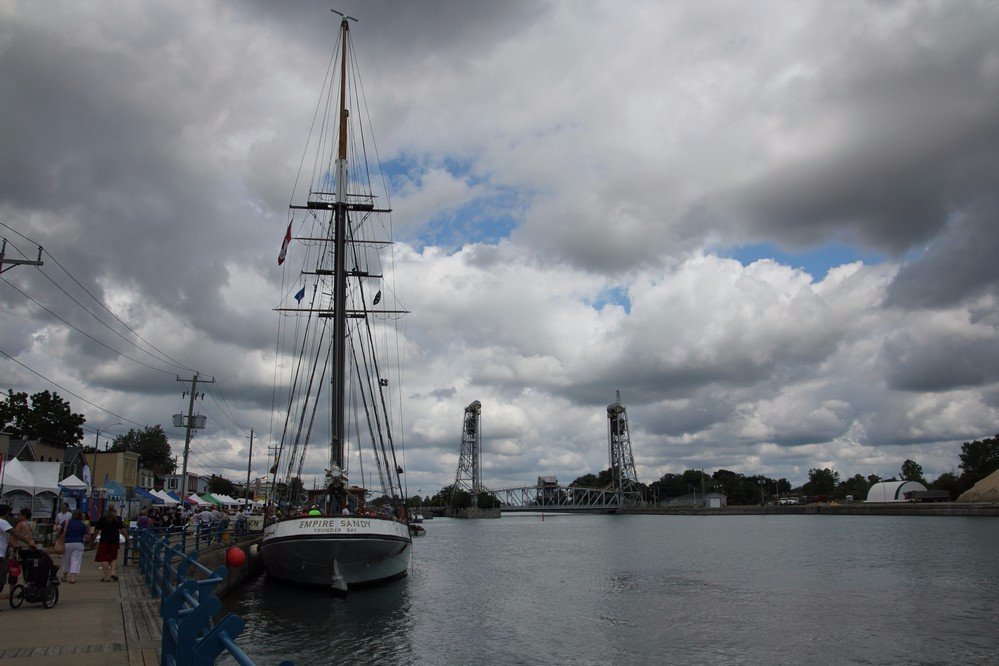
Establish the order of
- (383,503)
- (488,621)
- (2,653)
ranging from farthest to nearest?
1. (383,503)
2. (488,621)
3. (2,653)

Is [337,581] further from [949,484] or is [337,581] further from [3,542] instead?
[949,484]

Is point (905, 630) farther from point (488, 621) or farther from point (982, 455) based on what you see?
point (982, 455)

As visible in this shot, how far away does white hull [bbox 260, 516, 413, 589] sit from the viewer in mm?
25766

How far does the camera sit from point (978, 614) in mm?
25750

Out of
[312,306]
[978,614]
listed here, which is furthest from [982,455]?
[312,306]

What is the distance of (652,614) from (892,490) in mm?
152568

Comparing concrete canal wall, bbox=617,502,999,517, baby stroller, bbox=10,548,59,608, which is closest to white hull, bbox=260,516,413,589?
baby stroller, bbox=10,548,59,608

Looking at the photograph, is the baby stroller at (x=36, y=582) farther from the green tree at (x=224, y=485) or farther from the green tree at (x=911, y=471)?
the green tree at (x=911, y=471)

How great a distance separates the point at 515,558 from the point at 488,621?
29334 millimetres

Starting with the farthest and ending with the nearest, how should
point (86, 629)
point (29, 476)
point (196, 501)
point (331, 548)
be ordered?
point (196, 501) < point (29, 476) < point (331, 548) < point (86, 629)

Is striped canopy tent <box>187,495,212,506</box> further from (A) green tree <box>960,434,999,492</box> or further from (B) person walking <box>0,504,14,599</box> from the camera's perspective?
(A) green tree <box>960,434,999,492</box>

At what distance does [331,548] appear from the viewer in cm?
2639

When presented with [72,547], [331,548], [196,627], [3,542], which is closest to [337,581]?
[331,548]

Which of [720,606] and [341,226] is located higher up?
[341,226]
